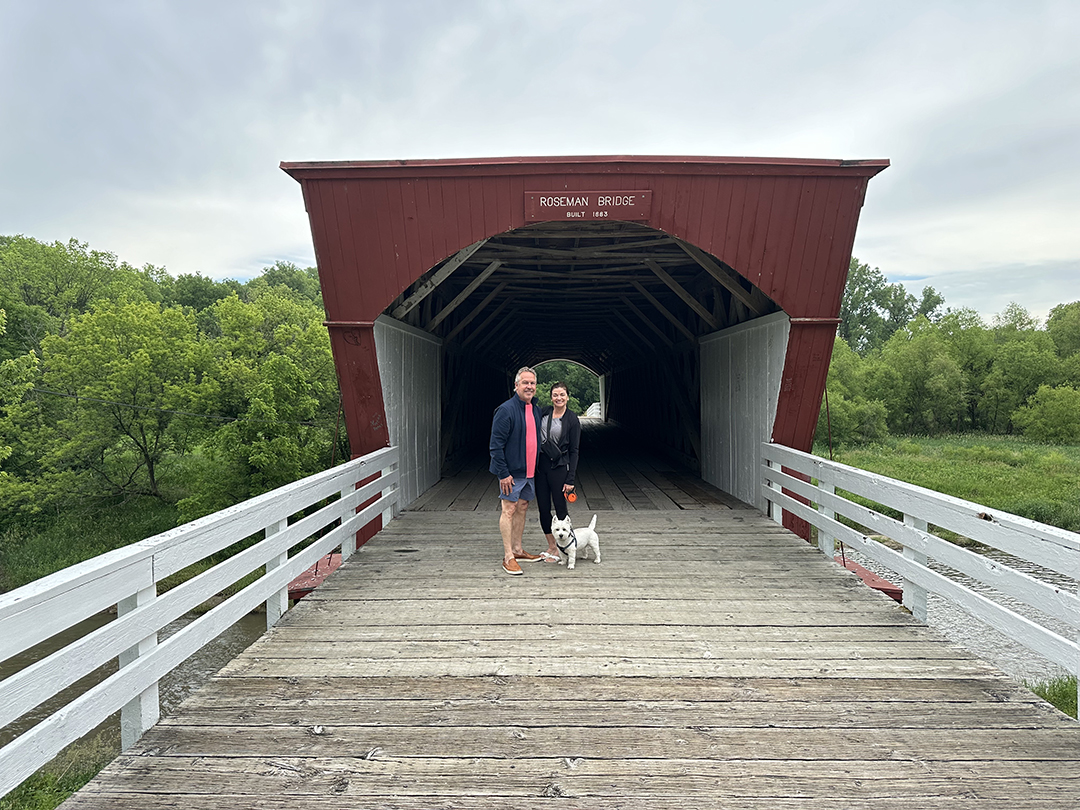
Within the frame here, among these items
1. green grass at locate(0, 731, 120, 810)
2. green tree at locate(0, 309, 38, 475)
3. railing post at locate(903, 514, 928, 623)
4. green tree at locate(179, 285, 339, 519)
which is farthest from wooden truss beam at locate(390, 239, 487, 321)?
green tree at locate(0, 309, 38, 475)

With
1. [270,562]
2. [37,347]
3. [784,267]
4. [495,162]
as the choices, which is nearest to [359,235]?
[495,162]

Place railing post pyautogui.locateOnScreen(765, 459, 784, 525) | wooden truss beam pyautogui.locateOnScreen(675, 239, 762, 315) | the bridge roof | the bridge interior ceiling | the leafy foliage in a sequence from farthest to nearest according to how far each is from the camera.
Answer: the leafy foliage < the bridge interior ceiling < wooden truss beam pyautogui.locateOnScreen(675, 239, 762, 315) < railing post pyautogui.locateOnScreen(765, 459, 784, 525) < the bridge roof

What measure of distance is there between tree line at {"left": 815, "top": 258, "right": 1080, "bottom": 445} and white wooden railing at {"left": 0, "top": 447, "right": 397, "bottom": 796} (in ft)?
102

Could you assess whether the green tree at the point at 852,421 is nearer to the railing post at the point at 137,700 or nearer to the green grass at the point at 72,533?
the green grass at the point at 72,533

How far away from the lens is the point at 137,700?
8.09ft

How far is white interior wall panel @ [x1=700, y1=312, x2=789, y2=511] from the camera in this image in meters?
6.73

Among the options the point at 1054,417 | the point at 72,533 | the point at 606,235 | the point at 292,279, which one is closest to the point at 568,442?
the point at 606,235

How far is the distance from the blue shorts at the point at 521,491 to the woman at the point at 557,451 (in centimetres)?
19

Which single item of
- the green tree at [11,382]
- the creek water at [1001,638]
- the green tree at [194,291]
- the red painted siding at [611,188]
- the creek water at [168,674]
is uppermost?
the green tree at [194,291]

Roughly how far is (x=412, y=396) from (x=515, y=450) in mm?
3712

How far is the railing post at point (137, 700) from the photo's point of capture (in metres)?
2.41

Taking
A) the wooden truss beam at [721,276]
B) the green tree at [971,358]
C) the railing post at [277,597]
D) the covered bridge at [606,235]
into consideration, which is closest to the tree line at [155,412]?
the covered bridge at [606,235]

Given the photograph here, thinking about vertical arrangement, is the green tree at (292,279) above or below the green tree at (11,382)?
above

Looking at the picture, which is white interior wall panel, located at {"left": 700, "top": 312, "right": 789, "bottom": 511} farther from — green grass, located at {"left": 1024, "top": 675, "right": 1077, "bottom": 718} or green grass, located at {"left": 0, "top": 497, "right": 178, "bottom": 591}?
green grass, located at {"left": 0, "top": 497, "right": 178, "bottom": 591}
